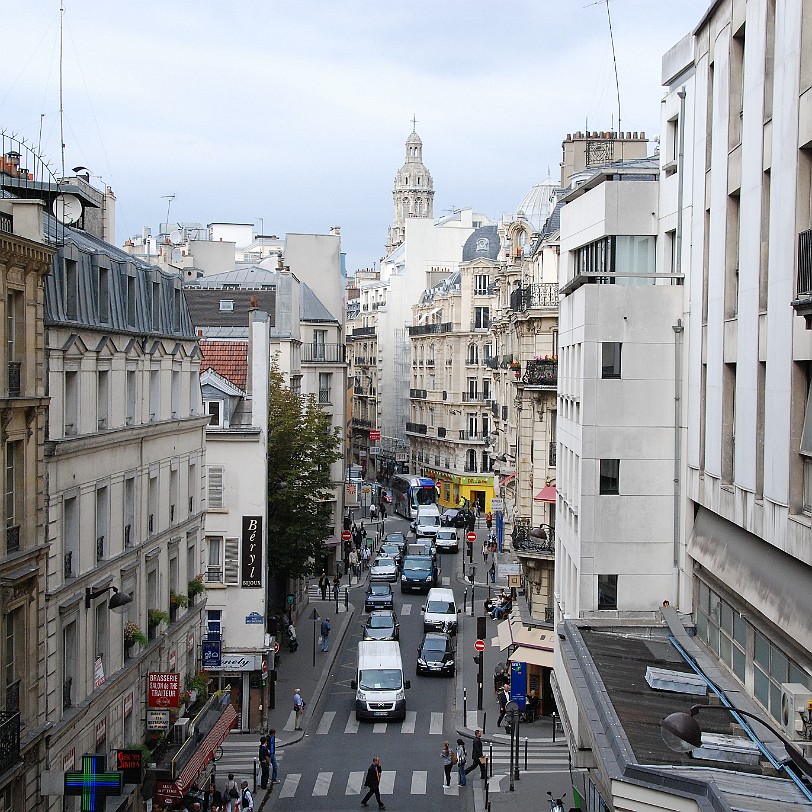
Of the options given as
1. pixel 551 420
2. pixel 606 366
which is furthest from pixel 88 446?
pixel 551 420

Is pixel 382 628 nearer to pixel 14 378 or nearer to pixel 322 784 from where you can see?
pixel 322 784

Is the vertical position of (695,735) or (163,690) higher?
(695,735)

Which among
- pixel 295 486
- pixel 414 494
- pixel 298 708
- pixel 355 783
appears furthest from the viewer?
pixel 414 494

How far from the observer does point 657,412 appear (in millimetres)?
26906

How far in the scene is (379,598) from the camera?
58.3 m

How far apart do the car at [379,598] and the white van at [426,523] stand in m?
21.0

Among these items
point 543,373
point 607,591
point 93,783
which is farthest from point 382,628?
point 93,783

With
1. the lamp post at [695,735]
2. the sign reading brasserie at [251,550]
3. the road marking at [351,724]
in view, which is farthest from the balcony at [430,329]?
the lamp post at [695,735]

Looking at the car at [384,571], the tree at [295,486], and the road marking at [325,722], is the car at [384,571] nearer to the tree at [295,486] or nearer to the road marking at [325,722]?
the tree at [295,486]

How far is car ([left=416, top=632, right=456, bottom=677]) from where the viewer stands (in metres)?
46.7

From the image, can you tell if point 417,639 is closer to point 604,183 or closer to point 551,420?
point 551,420

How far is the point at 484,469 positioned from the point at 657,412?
7152cm

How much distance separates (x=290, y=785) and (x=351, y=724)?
6.94 metres

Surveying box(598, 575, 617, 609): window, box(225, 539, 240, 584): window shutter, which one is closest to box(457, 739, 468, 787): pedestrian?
box(598, 575, 617, 609): window
